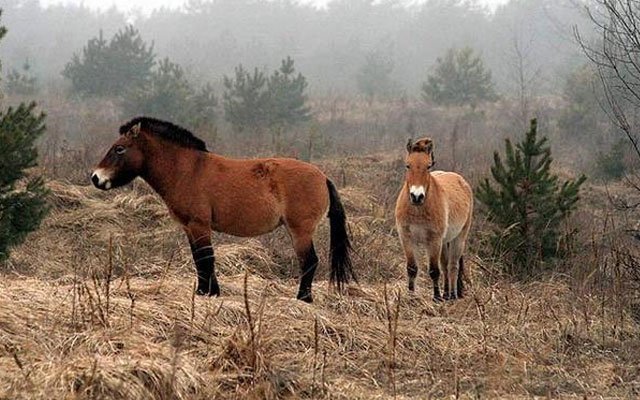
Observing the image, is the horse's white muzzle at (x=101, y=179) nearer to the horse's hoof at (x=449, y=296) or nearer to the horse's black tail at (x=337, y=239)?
the horse's black tail at (x=337, y=239)

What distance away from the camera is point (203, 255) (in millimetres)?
6871

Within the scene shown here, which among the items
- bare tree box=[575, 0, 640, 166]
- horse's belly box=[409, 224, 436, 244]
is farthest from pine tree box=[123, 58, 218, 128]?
horse's belly box=[409, 224, 436, 244]

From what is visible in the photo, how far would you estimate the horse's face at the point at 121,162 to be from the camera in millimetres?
6785

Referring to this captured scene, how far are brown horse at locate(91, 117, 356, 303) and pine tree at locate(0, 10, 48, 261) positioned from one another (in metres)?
1.42

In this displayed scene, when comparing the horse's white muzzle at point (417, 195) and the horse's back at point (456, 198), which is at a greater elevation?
the horse's white muzzle at point (417, 195)

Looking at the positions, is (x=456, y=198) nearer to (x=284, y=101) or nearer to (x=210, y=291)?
(x=210, y=291)

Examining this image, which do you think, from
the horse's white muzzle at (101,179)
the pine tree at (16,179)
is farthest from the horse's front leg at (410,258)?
the pine tree at (16,179)

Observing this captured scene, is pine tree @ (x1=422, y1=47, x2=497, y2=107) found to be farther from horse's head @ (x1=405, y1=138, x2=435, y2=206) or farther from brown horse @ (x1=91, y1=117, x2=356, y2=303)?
brown horse @ (x1=91, y1=117, x2=356, y2=303)

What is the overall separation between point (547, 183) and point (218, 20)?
249 feet

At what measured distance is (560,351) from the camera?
20.1ft

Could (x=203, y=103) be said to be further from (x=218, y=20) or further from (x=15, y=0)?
(x=15, y=0)

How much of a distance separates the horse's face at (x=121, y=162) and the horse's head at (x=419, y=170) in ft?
9.17

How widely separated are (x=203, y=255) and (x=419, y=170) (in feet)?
8.17

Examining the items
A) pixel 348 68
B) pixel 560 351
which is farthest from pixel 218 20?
pixel 560 351
